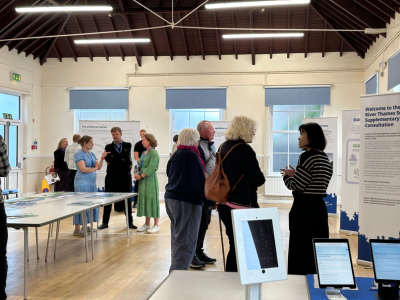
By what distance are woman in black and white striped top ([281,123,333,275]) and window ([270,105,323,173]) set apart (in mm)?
7967

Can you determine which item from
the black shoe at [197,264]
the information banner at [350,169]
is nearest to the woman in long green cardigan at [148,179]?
the black shoe at [197,264]

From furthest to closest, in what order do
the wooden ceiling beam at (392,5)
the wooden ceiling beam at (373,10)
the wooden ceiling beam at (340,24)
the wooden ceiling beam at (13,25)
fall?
the wooden ceiling beam at (340,24)
the wooden ceiling beam at (13,25)
the wooden ceiling beam at (373,10)
the wooden ceiling beam at (392,5)

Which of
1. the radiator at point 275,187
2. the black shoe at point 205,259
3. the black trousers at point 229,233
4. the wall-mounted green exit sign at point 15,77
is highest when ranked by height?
the wall-mounted green exit sign at point 15,77

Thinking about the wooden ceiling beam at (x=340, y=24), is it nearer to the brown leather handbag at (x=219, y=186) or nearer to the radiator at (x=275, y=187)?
the radiator at (x=275, y=187)

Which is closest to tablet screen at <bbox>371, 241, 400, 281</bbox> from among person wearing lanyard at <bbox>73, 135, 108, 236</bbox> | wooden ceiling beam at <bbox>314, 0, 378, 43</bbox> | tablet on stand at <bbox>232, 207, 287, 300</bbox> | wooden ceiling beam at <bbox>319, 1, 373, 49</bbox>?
tablet on stand at <bbox>232, 207, 287, 300</bbox>

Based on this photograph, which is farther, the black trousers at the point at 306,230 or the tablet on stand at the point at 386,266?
the black trousers at the point at 306,230

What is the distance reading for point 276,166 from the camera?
11.2 metres

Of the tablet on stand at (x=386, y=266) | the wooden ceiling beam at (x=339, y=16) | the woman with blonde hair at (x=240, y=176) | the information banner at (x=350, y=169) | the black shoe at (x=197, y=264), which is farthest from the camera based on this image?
the wooden ceiling beam at (x=339, y=16)

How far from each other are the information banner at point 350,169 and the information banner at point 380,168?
1.93m

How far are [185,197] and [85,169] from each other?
294 centimetres

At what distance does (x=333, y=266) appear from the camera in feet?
5.99

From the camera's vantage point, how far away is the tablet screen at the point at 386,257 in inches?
69.6

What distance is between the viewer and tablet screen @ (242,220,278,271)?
1.39 metres

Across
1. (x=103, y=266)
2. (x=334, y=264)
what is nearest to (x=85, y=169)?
(x=103, y=266)
